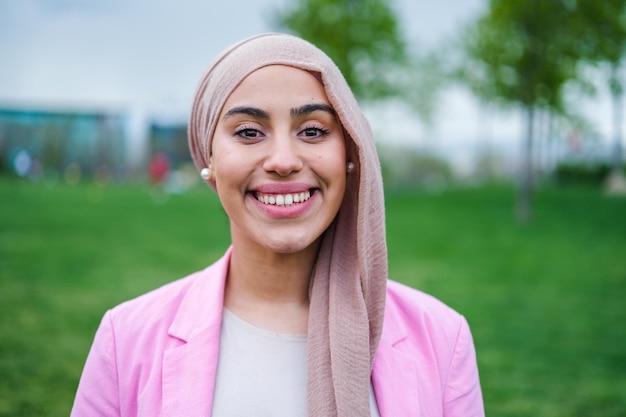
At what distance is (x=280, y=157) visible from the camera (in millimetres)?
1736

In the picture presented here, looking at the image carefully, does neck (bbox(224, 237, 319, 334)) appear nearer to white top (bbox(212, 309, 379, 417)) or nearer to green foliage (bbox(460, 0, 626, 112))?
white top (bbox(212, 309, 379, 417))

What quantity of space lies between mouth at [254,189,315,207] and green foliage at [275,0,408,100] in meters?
18.8

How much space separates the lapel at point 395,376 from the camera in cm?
179

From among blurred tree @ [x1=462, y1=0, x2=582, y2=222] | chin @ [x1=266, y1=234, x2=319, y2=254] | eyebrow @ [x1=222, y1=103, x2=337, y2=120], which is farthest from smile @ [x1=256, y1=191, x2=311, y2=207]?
blurred tree @ [x1=462, y1=0, x2=582, y2=222]

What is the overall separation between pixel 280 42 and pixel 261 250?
0.62 metres

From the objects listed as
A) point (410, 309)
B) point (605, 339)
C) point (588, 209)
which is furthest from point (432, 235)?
point (410, 309)

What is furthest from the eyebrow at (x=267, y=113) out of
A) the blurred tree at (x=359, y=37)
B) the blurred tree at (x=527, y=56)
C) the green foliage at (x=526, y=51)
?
the blurred tree at (x=359, y=37)

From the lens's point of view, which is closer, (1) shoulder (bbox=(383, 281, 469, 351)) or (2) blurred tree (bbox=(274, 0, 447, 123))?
(1) shoulder (bbox=(383, 281, 469, 351))

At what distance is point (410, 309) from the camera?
2021 millimetres

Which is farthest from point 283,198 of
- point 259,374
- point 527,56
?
point 527,56

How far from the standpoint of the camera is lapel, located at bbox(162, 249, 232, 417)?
5.75 feet

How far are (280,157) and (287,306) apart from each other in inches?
20.2

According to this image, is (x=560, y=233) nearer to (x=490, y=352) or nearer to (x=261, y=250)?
(x=490, y=352)

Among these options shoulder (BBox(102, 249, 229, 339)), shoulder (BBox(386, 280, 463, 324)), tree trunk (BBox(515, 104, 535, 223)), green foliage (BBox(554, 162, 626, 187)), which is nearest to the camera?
shoulder (BBox(102, 249, 229, 339))
